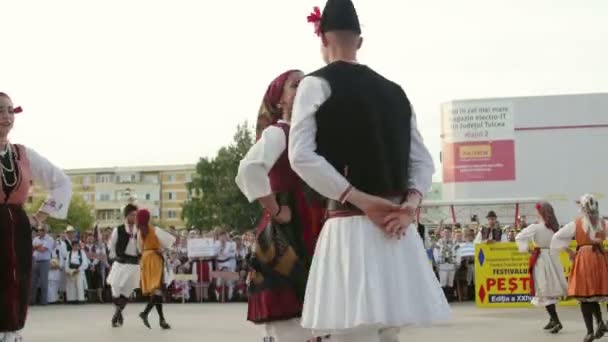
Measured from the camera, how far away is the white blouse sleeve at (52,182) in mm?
6477

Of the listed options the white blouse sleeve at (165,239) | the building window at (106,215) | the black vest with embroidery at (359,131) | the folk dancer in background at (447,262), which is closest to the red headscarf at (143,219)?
the white blouse sleeve at (165,239)

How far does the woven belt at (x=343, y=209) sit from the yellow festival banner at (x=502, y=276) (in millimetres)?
14372

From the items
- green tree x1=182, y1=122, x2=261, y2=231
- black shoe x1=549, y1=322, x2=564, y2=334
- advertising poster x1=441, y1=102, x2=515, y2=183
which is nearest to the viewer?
black shoe x1=549, y1=322, x2=564, y2=334

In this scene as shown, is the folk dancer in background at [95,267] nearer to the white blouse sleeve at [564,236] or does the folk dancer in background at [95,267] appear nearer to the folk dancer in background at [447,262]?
the folk dancer in background at [447,262]

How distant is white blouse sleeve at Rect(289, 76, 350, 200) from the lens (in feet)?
13.2

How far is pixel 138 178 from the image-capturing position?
158m

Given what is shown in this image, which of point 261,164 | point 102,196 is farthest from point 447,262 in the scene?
point 102,196

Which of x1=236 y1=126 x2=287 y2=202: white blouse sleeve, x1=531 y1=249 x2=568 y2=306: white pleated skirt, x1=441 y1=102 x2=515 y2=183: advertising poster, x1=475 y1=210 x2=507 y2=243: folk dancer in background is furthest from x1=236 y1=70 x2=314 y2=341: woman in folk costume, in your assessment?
x1=441 y1=102 x2=515 y2=183: advertising poster

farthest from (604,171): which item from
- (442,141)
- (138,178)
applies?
(138,178)

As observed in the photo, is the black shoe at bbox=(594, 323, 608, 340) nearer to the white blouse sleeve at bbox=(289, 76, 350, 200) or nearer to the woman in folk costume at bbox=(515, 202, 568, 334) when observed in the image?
the woman in folk costume at bbox=(515, 202, 568, 334)

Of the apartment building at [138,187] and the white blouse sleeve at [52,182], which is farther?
the apartment building at [138,187]

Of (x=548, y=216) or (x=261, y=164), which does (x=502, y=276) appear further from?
(x=261, y=164)

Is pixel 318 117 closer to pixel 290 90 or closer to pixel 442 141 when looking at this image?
pixel 290 90

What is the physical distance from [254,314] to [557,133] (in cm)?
3885
